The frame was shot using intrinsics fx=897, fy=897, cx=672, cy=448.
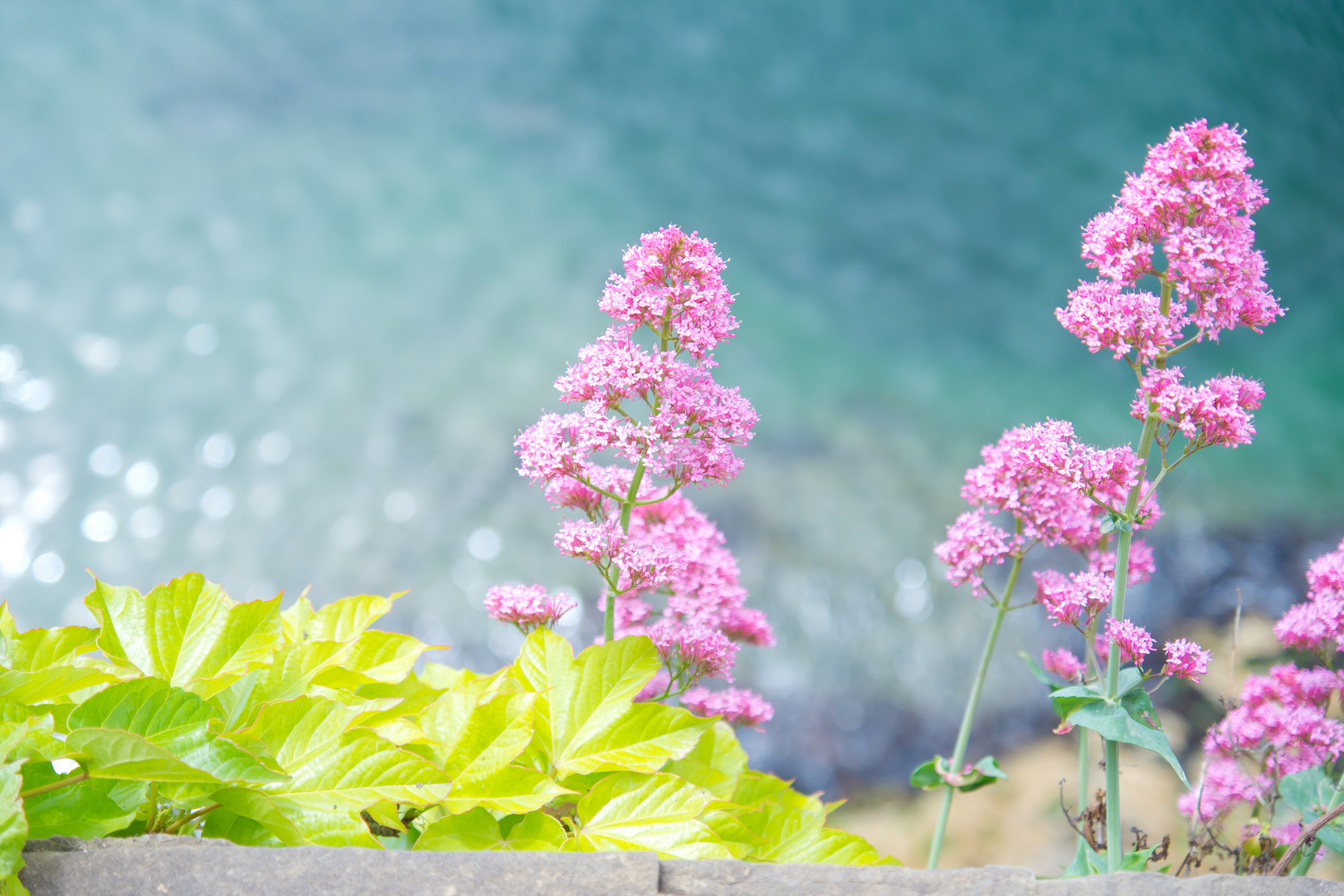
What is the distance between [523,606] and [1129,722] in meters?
0.42

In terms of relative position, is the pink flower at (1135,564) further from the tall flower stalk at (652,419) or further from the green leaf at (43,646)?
the green leaf at (43,646)

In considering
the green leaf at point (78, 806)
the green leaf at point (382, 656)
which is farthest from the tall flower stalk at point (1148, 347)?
the green leaf at point (78, 806)

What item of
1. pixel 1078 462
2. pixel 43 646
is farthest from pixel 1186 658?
pixel 43 646

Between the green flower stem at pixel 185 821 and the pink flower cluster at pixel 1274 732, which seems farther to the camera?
the pink flower cluster at pixel 1274 732

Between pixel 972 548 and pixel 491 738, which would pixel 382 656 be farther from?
pixel 972 548

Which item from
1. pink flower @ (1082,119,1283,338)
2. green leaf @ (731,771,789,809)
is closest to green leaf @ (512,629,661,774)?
green leaf @ (731,771,789,809)

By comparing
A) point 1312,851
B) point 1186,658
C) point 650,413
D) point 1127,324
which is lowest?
point 1312,851

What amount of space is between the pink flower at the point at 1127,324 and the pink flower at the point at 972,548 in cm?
18

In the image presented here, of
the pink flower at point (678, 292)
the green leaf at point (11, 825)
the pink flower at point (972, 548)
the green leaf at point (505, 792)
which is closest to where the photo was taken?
the green leaf at point (11, 825)

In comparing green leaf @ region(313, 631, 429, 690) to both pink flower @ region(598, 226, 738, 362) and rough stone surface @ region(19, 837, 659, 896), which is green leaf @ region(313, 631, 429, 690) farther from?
pink flower @ region(598, 226, 738, 362)

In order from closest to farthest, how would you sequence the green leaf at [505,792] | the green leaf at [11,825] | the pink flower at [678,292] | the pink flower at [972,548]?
the green leaf at [11,825] < the green leaf at [505,792] < the pink flower at [678,292] < the pink flower at [972,548]

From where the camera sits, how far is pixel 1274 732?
792 millimetres

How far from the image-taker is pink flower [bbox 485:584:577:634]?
0.66 meters

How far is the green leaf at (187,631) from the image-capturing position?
1.84ft
